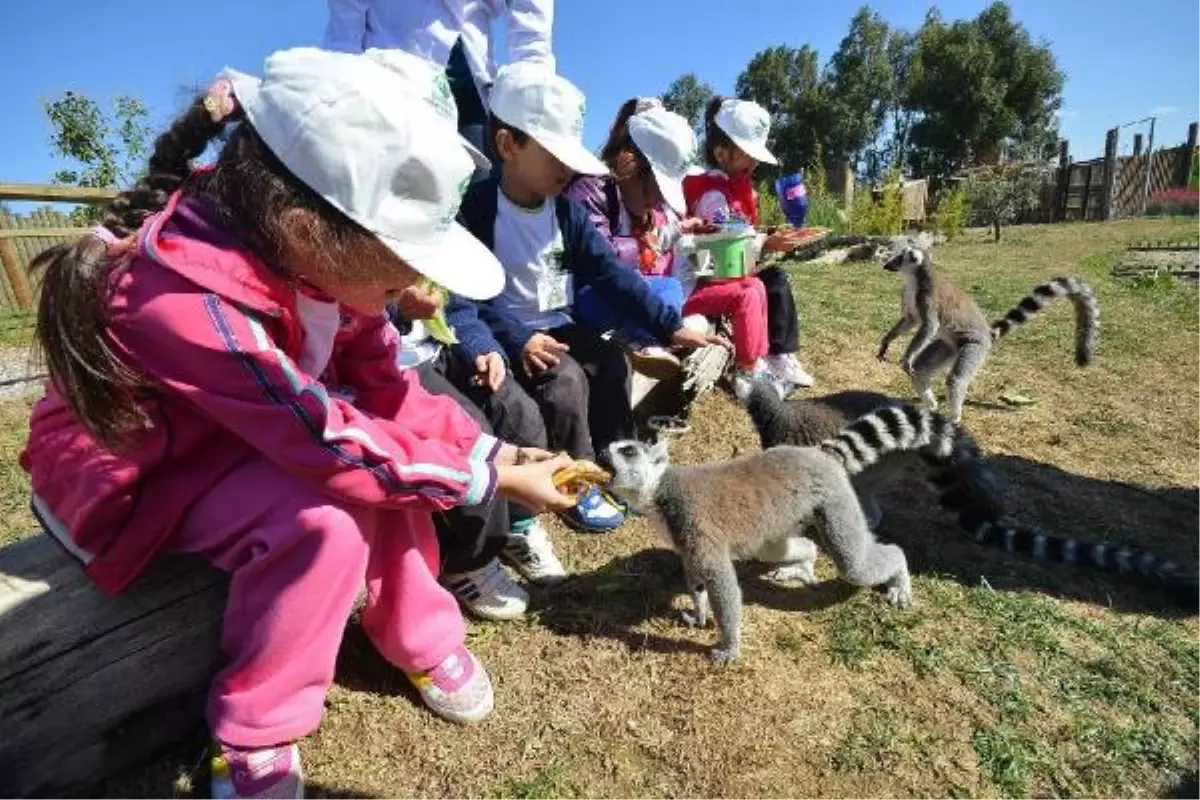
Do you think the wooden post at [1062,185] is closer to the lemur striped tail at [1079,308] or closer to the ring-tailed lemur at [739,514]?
the lemur striped tail at [1079,308]

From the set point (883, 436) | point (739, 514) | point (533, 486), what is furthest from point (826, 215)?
point (533, 486)

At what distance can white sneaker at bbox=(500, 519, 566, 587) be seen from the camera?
7.64 ft

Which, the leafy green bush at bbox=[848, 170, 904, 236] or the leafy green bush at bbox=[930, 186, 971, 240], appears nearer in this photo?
the leafy green bush at bbox=[848, 170, 904, 236]

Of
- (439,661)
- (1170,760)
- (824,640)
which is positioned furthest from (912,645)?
(439,661)

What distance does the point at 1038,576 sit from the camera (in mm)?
2377

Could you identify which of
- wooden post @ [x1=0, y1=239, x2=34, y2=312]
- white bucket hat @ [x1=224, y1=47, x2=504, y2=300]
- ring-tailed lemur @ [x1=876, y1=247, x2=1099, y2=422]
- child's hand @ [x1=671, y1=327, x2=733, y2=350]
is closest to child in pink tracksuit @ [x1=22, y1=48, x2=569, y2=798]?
white bucket hat @ [x1=224, y1=47, x2=504, y2=300]

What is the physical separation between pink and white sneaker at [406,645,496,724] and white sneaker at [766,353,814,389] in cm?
273

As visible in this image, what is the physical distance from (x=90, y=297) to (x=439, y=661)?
107 cm

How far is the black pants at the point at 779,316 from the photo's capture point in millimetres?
4020

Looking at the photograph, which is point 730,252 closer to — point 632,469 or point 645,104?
point 645,104

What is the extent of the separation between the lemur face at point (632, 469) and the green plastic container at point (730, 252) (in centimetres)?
178

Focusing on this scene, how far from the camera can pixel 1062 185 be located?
17.6 m

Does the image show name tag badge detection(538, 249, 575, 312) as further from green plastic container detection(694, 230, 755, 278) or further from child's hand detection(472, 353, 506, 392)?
green plastic container detection(694, 230, 755, 278)

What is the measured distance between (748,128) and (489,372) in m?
2.52
